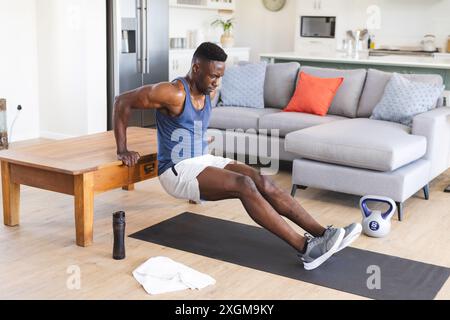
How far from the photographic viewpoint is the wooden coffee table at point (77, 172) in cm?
343

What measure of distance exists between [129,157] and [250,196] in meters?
0.83

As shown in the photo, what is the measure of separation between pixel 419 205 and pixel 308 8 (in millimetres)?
5159

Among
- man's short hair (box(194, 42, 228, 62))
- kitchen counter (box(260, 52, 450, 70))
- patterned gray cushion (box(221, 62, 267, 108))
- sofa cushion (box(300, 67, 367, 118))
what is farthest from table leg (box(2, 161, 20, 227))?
kitchen counter (box(260, 52, 450, 70))

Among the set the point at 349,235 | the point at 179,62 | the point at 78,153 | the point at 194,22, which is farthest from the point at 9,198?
the point at 194,22

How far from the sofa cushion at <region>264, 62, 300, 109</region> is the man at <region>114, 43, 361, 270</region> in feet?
7.06

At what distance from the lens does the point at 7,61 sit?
6.23 meters

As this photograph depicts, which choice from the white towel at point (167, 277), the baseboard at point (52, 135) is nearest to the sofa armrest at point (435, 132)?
the white towel at point (167, 277)

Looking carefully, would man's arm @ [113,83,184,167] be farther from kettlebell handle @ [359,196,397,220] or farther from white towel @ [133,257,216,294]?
kettlebell handle @ [359,196,397,220]

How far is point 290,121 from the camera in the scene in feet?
17.1

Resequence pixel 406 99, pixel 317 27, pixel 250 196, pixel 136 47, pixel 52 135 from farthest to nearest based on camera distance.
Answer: pixel 317 27, pixel 136 47, pixel 52 135, pixel 406 99, pixel 250 196

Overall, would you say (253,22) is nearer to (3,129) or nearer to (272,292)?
(3,129)

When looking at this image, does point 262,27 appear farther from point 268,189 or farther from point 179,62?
point 268,189
